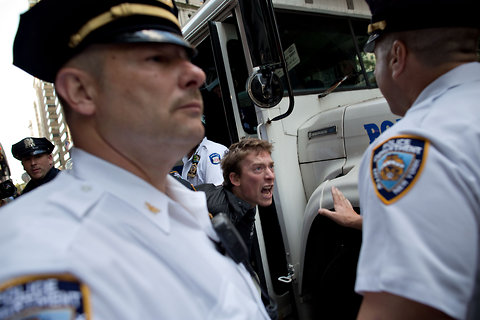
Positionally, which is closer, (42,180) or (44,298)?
(44,298)

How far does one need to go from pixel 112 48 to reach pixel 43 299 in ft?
1.87

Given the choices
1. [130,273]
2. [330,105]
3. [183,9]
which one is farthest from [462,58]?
[183,9]

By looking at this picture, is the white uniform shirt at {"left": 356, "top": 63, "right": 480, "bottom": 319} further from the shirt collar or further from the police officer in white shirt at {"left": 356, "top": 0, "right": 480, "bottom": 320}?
the shirt collar

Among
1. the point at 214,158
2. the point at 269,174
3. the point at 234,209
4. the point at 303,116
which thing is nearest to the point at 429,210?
the point at 234,209

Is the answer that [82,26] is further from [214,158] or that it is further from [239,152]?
[214,158]

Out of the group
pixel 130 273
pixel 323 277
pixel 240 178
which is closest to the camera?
pixel 130 273

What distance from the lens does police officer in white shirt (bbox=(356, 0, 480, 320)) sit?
2.25ft

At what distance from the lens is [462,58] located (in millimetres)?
938

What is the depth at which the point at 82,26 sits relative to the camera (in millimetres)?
799

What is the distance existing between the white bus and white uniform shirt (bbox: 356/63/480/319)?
111 centimetres

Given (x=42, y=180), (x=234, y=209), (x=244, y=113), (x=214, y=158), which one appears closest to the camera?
(x=234, y=209)

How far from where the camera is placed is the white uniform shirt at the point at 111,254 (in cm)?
51

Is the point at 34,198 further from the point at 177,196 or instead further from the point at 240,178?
the point at 240,178

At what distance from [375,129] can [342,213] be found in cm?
67
